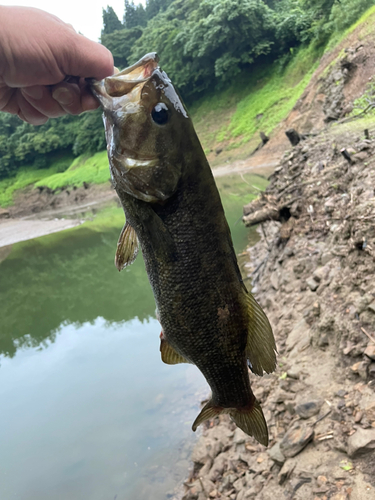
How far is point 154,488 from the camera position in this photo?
13.4ft

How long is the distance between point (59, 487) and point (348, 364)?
402 centimetres

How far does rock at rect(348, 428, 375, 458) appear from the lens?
7.86ft

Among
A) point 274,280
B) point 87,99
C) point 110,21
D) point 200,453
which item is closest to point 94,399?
point 200,453

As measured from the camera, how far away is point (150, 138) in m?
1.65

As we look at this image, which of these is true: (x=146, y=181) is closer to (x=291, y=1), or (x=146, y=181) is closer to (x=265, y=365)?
(x=265, y=365)

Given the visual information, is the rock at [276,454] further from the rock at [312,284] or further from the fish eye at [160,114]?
the fish eye at [160,114]

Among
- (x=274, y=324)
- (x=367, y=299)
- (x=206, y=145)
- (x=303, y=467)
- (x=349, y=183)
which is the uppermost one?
(x=349, y=183)

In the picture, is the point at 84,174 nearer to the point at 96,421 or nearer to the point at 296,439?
the point at 96,421

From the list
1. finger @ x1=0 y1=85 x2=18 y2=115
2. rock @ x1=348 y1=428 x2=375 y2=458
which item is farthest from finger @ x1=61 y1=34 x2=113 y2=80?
rock @ x1=348 y1=428 x2=375 y2=458

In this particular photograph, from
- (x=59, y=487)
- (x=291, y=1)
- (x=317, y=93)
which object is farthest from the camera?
(x=291, y=1)

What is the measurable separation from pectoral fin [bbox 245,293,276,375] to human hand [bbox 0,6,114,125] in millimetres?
1554

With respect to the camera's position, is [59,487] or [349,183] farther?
[349,183]

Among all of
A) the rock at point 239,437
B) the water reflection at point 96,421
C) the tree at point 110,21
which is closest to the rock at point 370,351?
the rock at point 239,437

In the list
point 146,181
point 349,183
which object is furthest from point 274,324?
point 146,181
